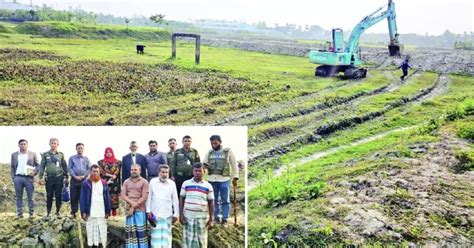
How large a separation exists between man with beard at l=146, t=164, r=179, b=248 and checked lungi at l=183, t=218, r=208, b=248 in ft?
0.45

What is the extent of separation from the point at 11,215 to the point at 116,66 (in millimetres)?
2026

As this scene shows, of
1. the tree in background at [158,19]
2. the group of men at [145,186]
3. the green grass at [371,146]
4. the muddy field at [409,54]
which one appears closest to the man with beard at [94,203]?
the group of men at [145,186]

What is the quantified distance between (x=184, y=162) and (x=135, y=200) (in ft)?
1.50

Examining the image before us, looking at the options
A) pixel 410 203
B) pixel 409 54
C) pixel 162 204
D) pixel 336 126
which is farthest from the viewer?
pixel 409 54

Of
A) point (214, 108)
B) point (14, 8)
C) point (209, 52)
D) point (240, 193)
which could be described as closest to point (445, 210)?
point (240, 193)

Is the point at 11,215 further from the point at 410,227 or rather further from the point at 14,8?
the point at 410,227

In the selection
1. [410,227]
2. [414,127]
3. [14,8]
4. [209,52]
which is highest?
[14,8]

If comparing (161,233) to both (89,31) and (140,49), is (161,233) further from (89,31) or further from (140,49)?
(89,31)

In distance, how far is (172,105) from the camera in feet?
18.8

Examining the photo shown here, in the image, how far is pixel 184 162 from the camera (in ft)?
14.0

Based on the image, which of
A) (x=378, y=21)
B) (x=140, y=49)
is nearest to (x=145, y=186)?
(x=140, y=49)

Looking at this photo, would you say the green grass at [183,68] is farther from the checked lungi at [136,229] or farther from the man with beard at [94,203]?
the checked lungi at [136,229]

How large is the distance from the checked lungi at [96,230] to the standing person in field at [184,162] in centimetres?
60

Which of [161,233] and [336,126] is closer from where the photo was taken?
[161,233]
